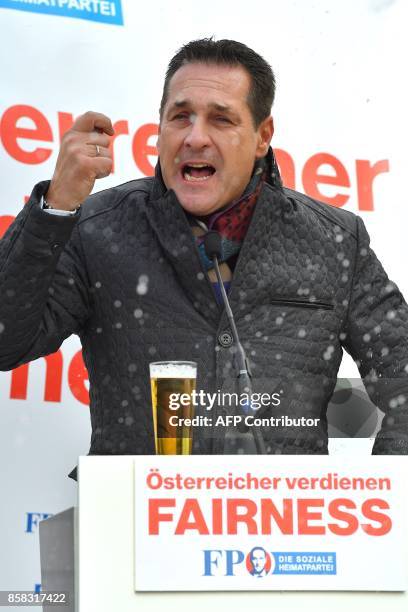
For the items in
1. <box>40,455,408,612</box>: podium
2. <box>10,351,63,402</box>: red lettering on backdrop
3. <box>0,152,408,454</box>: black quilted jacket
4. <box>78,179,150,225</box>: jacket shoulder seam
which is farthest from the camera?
<box>10,351,63,402</box>: red lettering on backdrop

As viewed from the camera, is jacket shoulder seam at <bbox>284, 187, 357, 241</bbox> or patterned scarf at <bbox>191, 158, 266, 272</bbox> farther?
jacket shoulder seam at <bbox>284, 187, 357, 241</bbox>

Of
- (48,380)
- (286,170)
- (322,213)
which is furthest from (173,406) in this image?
(286,170)

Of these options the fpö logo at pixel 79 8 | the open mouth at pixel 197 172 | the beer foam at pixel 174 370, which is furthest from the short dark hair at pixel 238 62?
the beer foam at pixel 174 370

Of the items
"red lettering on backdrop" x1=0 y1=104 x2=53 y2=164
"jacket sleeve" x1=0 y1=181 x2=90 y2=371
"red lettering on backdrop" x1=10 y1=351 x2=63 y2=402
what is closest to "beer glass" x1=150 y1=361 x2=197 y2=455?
"jacket sleeve" x1=0 y1=181 x2=90 y2=371

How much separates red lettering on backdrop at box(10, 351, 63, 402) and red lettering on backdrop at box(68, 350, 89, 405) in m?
0.03

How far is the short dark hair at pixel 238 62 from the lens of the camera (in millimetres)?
2186

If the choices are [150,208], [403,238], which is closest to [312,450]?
[150,208]

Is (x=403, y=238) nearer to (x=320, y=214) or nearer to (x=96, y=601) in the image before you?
(x=320, y=214)

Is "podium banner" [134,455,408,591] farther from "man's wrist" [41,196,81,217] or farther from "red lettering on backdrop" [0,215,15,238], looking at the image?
"red lettering on backdrop" [0,215,15,238]

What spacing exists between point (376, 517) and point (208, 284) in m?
0.72

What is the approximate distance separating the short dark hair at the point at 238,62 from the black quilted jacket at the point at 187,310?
184 mm

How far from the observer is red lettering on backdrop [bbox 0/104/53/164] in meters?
2.61

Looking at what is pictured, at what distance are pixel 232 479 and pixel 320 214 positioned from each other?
1089 mm

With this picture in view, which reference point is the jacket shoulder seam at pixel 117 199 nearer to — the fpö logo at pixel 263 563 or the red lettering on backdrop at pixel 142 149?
the red lettering on backdrop at pixel 142 149
